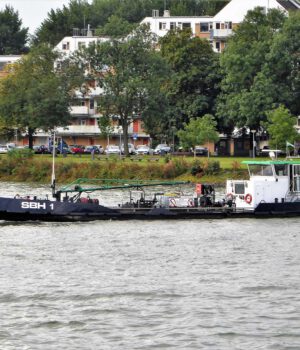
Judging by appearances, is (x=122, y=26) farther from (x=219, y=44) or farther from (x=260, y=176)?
(x=260, y=176)

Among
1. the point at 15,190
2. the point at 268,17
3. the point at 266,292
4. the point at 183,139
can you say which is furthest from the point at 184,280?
the point at 268,17

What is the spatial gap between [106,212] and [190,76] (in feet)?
212

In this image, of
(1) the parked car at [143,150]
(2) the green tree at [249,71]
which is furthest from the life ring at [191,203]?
(1) the parked car at [143,150]

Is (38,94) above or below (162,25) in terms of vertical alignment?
below

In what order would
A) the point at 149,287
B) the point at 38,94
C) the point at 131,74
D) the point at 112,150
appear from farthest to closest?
the point at 112,150, the point at 38,94, the point at 131,74, the point at 149,287

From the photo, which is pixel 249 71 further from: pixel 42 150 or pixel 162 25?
pixel 162 25

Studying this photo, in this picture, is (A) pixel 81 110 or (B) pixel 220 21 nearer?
(B) pixel 220 21

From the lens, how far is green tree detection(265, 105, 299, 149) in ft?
383

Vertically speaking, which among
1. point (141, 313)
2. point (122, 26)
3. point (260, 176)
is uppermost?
point (122, 26)

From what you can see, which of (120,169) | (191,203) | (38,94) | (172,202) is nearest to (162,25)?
(38,94)

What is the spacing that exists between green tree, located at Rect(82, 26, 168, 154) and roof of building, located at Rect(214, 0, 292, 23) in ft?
88.9

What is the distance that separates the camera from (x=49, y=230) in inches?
2581

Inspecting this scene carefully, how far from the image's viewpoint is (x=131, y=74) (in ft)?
411

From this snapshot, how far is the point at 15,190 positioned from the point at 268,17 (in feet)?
140
